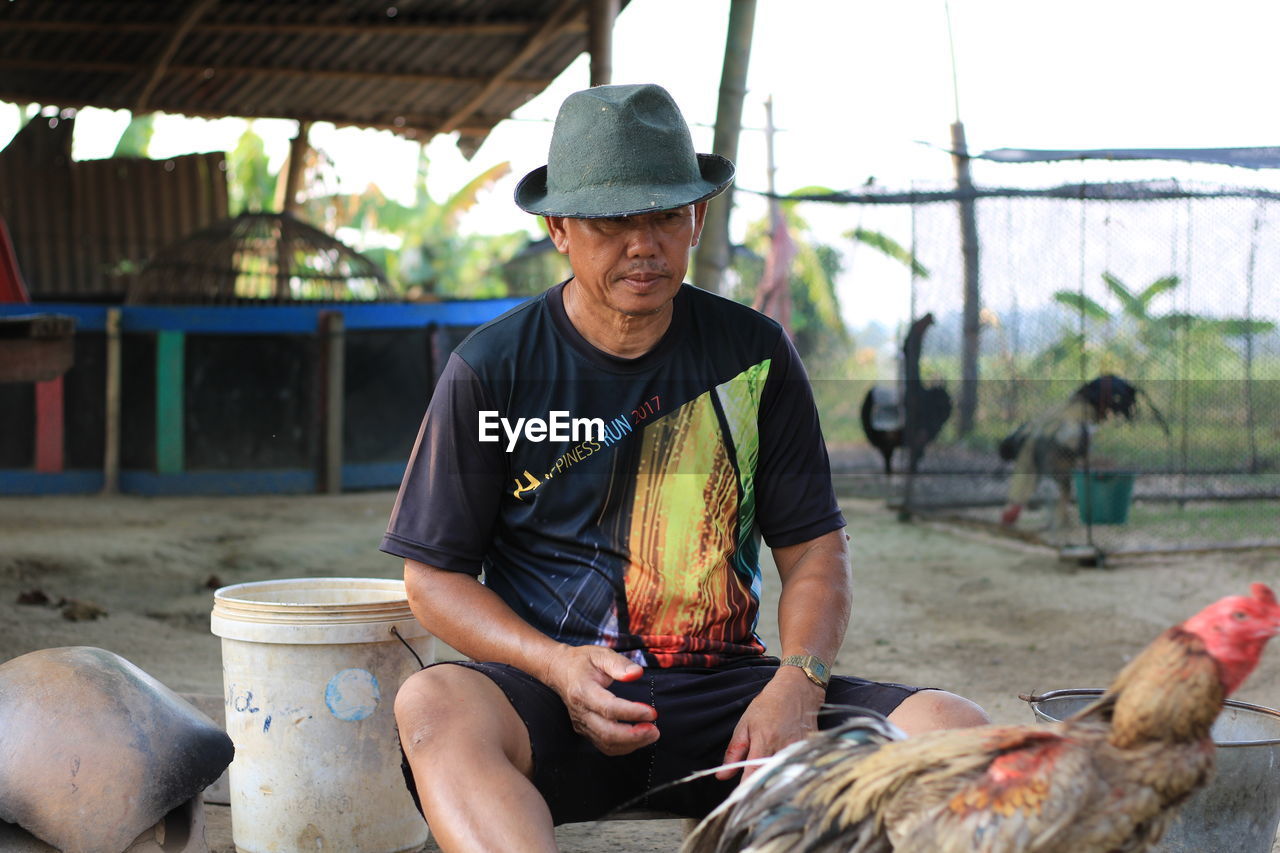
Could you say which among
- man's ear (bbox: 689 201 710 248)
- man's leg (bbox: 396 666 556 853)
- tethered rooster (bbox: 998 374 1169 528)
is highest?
man's ear (bbox: 689 201 710 248)

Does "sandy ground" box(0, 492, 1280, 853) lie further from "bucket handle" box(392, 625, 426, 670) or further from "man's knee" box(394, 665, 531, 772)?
"man's knee" box(394, 665, 531, 772)

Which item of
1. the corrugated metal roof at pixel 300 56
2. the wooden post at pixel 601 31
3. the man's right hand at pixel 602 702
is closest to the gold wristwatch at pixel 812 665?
the man's right hand at pixel 602 702

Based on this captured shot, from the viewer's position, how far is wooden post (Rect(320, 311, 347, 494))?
33.2ft

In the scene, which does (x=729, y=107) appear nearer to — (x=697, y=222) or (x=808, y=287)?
(x=697, y=222)

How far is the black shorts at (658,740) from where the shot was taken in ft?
7.73

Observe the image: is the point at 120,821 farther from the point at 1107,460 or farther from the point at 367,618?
the point at 1107,460

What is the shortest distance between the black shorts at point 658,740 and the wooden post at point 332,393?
26.4 ft

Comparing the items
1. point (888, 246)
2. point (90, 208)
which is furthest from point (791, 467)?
point (90, 208)

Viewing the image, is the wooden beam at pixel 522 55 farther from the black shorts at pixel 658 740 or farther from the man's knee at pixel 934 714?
the man's knee at pixel 934 714

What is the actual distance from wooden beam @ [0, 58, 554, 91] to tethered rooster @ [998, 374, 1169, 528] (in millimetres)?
6006

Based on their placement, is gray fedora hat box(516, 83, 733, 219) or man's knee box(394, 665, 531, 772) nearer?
man's knee box(394, 665, 531, 772)

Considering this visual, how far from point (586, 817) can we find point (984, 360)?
22.6ft

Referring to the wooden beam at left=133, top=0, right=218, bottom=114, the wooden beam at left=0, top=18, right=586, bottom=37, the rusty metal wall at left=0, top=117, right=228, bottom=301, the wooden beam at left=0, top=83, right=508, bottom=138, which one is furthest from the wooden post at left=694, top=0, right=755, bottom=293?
the rusty metal wall at left=0, top=117, right=228, bottom=301

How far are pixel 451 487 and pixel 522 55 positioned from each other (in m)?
9.19
